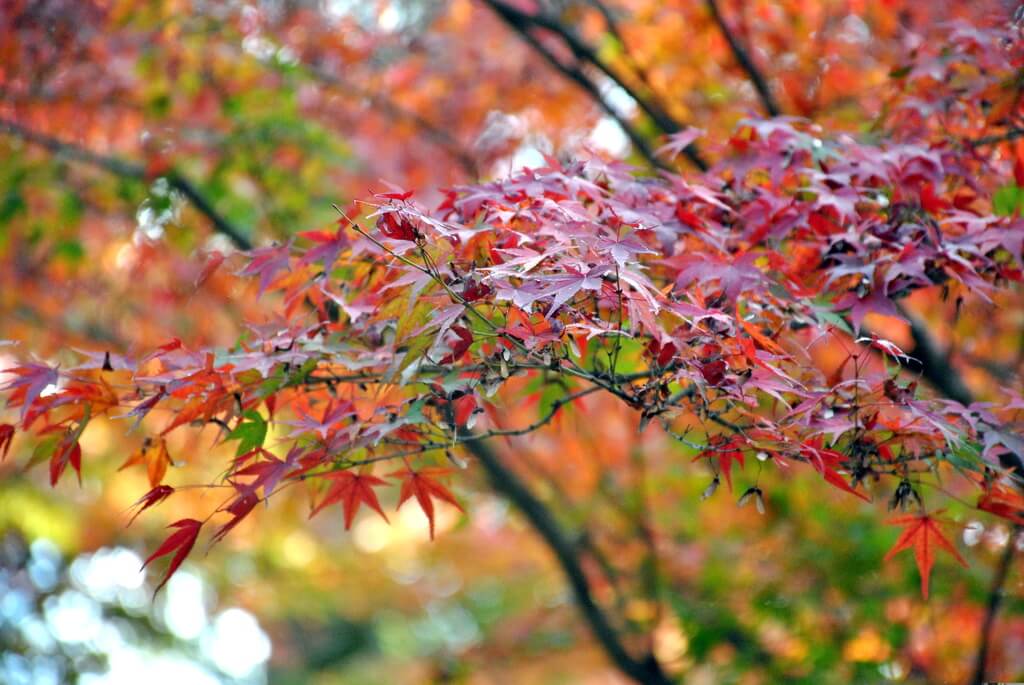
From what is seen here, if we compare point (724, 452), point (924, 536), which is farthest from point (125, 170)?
point (924, 536)

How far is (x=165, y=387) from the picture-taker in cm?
182

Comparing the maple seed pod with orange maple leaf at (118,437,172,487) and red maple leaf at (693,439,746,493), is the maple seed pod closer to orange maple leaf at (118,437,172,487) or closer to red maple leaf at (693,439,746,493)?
red maple leaf at (693,439,746,493)

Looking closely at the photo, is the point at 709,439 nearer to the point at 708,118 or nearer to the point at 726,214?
the point at 726,214

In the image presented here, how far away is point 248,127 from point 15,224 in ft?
3.97

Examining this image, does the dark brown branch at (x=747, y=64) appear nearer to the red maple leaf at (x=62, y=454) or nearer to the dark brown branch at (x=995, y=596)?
the dark brown branch at (x=995, y=596)

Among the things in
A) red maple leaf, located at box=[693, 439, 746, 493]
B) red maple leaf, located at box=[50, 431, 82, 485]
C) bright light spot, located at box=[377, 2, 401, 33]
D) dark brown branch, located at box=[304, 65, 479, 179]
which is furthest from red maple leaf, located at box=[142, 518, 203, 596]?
bright light spot, located at box=[377, 2, 401, 33]

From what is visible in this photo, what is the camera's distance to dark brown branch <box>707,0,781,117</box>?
3531 mm

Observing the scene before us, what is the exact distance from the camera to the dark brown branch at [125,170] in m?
4.00

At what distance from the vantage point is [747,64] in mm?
3586

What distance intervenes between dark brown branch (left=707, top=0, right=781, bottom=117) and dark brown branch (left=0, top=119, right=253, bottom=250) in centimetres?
204

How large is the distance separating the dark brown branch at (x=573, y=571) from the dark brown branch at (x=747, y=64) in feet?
5.70

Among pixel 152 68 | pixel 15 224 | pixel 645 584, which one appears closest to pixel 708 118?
pixel 645 584

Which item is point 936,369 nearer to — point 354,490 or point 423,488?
point 423,488

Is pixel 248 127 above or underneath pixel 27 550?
above
